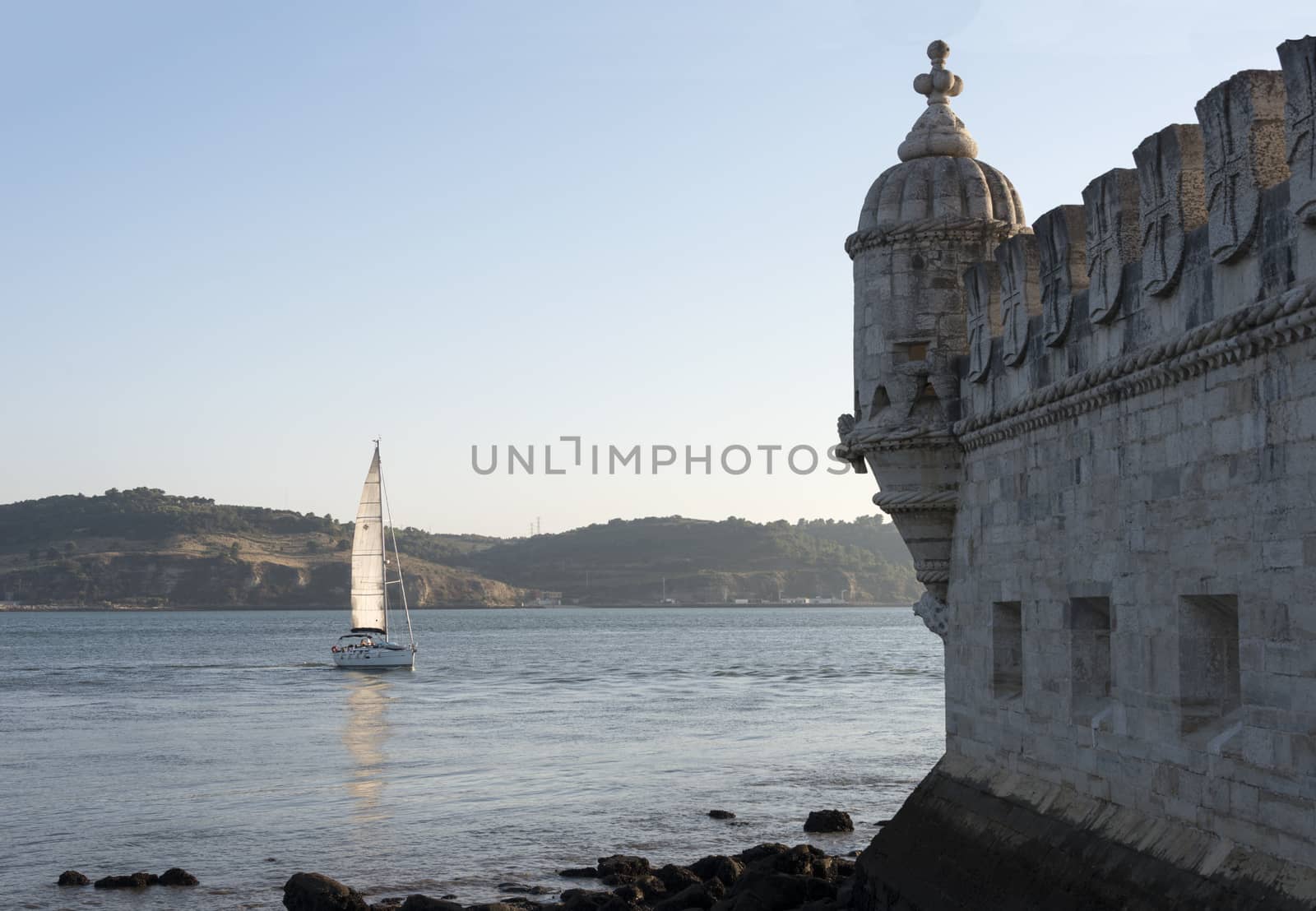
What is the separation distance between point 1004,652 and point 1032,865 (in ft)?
7.32

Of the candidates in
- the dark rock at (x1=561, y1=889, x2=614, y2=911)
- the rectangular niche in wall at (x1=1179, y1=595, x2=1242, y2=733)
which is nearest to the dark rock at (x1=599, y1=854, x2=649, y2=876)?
the dark rock at (x1=561, y1=889, x2=614, y2=911)

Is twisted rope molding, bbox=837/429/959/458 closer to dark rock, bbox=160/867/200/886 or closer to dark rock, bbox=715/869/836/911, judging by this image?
dark rock, bbox=715/869/836/911

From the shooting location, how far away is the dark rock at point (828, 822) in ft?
88.9

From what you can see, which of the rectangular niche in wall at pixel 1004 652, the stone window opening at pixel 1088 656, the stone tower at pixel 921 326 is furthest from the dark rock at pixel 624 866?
the stone window opening at pixel 1088 656

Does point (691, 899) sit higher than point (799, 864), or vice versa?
point (799, 864)

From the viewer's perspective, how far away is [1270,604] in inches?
367

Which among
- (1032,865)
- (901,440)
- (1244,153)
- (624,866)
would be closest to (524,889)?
(624,866)

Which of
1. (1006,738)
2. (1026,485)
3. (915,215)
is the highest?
(915,215)

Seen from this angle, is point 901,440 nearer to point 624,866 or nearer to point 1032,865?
point 1032,865

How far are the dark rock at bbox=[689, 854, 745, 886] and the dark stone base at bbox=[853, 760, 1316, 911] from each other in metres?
4.31

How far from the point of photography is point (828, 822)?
27219mm

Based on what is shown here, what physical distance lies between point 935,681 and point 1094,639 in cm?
6372

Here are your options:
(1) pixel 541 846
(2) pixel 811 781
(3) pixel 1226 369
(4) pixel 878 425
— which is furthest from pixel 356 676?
(3) pixel 1226 369

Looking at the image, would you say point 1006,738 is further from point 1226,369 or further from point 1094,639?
point 1226,369
